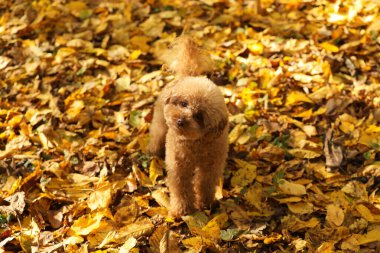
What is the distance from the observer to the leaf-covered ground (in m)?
3.10

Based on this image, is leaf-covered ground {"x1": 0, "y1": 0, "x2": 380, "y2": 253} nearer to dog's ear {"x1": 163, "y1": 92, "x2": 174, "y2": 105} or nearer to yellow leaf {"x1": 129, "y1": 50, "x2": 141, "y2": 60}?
yellow leaf {"x1": 129, "y1": 50, "x2": 141, "y2": 60}

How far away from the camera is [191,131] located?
288 cm

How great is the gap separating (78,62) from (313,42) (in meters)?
2.39

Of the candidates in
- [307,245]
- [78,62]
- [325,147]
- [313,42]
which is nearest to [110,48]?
[78,62]

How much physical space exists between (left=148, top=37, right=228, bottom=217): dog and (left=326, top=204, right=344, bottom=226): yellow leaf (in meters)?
0.78

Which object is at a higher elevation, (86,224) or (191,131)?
(191,131)

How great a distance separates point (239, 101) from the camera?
4227mm

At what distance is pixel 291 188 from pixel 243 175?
1.21 feet

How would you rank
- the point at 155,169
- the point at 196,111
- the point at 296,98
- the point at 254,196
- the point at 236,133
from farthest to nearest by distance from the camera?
the point at 296,98 < the point at 236,133 < the point at 155,169 < the point at 254,196 < the point at 196,111

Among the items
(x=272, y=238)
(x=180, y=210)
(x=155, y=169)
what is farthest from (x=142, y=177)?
(x=272, y=238)

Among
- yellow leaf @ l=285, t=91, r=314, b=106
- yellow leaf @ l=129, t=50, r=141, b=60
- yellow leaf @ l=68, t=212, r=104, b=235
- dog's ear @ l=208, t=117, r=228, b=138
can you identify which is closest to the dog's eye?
dog's ear @ l=208, t=117, r=228, b=138

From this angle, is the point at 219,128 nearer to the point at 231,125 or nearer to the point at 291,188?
the point at 291,188

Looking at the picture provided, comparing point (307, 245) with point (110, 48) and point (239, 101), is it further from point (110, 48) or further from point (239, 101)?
point (110, 48)

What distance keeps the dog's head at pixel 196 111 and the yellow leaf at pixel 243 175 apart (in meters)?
0.70
